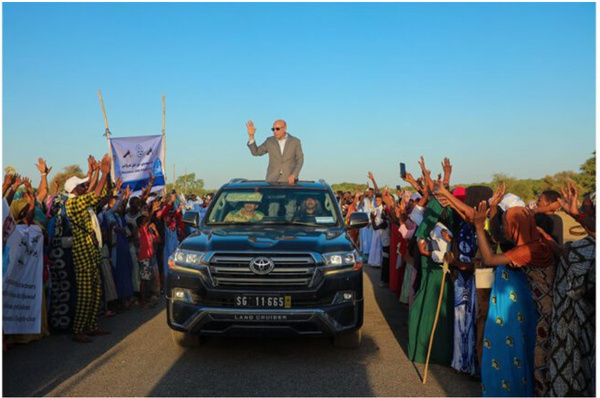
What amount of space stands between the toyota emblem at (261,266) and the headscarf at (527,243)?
234 cm

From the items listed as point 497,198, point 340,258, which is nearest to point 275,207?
point 340,258

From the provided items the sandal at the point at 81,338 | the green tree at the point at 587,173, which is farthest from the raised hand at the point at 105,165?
the green tree at the point at 587,173

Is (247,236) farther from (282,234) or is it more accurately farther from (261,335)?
(261,335)

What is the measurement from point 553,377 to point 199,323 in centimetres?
329

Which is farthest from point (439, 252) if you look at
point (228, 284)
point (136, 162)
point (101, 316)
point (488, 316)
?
point (136, 162)

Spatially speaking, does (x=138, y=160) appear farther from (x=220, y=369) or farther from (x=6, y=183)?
(x=220, y=369)

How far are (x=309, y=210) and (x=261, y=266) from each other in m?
1.68

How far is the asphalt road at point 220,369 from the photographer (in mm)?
5113

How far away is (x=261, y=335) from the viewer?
5754 mm

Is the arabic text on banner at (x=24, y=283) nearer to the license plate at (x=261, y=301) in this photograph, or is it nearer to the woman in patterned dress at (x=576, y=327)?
the license plate at (x=261, y=301)

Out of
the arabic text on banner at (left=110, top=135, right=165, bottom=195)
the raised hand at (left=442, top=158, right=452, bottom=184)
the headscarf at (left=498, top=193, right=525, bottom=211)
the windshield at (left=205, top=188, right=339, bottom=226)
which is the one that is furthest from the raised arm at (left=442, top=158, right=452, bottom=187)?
the arabic text on banner at (left=110, top=135, right=165, bottom=195)

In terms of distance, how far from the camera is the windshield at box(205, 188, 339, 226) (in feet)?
23.6

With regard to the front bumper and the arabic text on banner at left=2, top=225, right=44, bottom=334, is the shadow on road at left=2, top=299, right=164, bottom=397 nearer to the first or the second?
the arabic text on banner at left=2, top=225, right=44, bottom=334

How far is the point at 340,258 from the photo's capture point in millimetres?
6016
